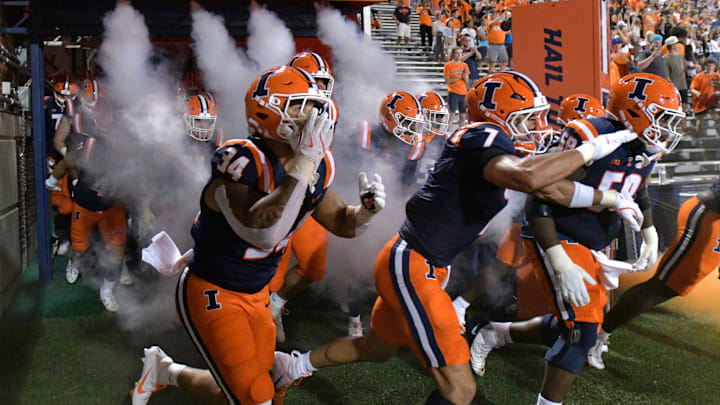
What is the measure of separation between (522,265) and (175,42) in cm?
463

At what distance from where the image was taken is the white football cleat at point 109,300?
205 inches

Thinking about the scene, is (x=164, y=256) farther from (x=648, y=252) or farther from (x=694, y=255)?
(x=694, y=255)

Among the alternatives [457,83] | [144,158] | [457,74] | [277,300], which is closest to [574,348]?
[277,300]

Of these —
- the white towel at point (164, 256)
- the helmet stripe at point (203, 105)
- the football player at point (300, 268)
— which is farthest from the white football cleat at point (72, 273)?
the white towel at point (164, 256)

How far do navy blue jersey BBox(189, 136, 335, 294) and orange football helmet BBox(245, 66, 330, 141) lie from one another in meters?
0.09

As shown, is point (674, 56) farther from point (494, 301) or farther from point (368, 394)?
point (368, 394)

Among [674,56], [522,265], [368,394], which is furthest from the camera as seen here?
[674,56]

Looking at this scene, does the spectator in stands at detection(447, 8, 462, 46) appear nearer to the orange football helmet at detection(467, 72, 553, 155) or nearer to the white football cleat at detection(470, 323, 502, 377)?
the white football cleat at detection(470, 323, 502, 377)

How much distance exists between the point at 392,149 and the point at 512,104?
1.90m

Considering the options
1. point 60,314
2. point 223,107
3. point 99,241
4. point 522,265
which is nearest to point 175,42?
point 223,107

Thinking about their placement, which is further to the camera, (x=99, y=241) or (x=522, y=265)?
(x=99, y=241)

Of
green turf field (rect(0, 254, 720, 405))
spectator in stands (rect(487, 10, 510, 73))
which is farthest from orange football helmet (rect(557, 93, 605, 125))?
spectator in stands (rect(487, 10, 510, 73))

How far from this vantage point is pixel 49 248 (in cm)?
568

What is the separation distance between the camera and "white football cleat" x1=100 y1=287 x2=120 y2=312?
205 inches
